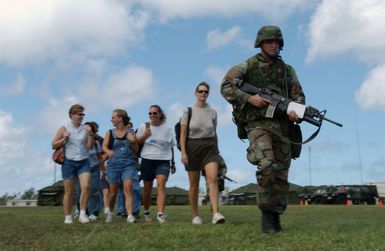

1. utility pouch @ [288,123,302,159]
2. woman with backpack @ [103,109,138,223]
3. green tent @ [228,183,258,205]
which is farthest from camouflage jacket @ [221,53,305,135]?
green tent @ [228,183,258,205]

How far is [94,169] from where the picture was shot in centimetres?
1134

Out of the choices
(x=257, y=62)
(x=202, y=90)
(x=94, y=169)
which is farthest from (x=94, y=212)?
(x=257, y=62)

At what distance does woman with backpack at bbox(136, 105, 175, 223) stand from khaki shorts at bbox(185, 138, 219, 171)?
925 mm

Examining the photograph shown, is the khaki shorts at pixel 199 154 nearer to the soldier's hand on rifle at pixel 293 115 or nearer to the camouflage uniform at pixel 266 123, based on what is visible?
the camouflage uniform at pixel 266 123

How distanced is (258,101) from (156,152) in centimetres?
329

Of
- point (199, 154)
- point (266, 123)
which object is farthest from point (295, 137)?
point (199, 154)

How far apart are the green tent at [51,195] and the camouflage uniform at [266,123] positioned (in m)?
30.2

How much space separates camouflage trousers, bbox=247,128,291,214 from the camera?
6254 mm

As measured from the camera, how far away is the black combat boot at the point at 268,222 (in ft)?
20.5

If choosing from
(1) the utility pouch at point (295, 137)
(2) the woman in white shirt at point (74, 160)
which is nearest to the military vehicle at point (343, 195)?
(2) the woman in white shirt at point (74, 160)

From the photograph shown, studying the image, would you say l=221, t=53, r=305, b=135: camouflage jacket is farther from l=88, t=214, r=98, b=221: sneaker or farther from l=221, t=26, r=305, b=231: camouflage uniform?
l=88, t=214, r=98, b=221: sneaker

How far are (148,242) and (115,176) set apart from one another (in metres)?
3.88

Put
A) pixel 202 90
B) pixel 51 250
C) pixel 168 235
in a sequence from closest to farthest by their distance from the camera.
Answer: pixel 51 250, pixel 168 235, pixel 202 90

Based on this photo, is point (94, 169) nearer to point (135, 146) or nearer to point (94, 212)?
point (94, 212)
